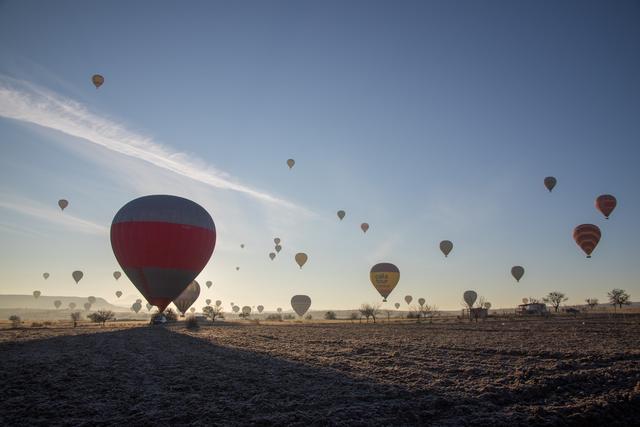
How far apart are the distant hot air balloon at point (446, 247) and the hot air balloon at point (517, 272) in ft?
52.1

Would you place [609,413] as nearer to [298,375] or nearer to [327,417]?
[327,417]

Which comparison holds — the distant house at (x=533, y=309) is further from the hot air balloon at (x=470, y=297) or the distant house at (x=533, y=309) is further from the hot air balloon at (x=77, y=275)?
the hot air balloon at (x=77, y=275)

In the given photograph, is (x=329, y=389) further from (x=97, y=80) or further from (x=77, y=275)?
(x=77, y=275)

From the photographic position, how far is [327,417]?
6633 mm

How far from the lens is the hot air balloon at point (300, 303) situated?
97.4 metres

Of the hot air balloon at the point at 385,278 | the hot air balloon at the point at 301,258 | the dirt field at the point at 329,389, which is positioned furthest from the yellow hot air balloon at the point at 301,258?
the dirt field at the point at 329,389

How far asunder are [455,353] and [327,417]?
32.9 feet

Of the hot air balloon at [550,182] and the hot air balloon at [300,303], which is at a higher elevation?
the hot air balloon at [550,182]

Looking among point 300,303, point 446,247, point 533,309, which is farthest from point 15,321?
point 533,309

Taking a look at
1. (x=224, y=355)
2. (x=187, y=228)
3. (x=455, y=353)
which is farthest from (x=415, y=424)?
(x=187, y=228)

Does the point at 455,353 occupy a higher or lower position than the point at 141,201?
lower

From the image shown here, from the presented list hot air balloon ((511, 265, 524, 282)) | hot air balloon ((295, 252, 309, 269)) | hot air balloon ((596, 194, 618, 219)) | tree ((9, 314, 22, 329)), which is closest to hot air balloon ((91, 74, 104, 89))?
tree ((9, 314, 22, 329))

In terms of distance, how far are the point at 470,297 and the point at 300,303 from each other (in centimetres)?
4080

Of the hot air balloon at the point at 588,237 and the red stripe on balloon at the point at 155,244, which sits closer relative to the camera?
the red stripe on balloon at the point at 155,244
